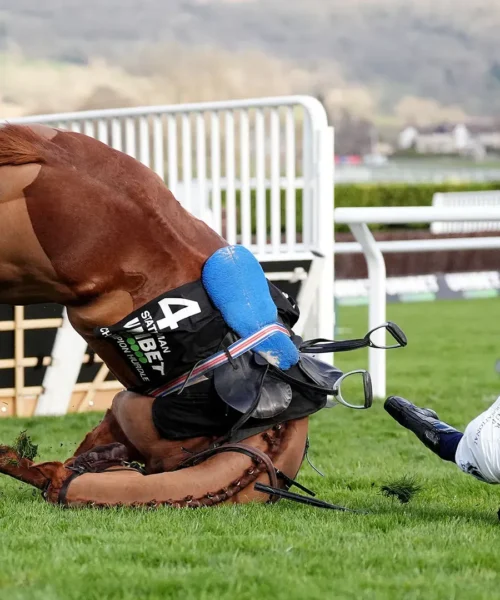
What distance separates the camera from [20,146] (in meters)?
3.96

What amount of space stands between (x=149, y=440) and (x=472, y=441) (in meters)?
1.07

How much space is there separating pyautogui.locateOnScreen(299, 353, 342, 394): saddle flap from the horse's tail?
3.45 ft

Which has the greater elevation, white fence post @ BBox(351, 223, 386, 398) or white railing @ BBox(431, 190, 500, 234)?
white fence post @ BBox(351, 223, 386, 398)

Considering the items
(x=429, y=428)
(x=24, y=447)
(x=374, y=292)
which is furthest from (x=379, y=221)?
(x=24, y=447)

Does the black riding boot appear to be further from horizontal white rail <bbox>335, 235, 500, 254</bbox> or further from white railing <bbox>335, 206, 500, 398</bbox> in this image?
horizontal white rail <bbox>335, 235, 500, 254</bbox>

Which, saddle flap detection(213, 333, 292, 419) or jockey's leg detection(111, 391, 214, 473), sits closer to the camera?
saddle flap detection(213, 333, 292, 419)

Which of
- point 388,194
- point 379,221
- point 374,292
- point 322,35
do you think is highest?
point 379,221

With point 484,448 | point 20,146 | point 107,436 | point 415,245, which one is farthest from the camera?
point 415,245

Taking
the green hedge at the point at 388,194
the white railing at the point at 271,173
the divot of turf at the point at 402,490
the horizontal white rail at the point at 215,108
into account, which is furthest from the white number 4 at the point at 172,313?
the green hedge at the point at 388,194

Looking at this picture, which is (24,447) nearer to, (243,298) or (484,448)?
(243,298)

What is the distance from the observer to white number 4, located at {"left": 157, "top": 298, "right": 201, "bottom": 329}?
405cm

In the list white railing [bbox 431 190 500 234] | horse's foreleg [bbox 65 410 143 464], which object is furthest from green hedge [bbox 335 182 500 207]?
horse's foreleg [bbox 65 410 143 464]

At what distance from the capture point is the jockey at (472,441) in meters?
3.77

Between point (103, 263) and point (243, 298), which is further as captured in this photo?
point (243, 298)
